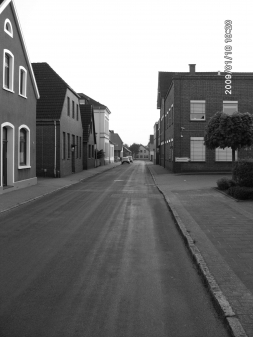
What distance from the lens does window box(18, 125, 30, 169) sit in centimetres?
1952

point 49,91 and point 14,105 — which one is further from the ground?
point 49,91

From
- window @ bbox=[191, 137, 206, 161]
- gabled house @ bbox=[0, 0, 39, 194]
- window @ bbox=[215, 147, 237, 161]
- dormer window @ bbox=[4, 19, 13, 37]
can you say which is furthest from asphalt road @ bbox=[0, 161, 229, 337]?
window @ bbox=[215, 147, 237, 161]

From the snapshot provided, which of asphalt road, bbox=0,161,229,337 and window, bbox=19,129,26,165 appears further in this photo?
window, bbox=19,129,26,165

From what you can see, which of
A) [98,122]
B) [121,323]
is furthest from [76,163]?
[121,323]

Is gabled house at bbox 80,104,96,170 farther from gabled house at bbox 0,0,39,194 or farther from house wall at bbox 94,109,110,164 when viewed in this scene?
gabled house at bbox 0,0,39,194

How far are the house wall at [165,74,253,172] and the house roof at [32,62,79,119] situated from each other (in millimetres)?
9364

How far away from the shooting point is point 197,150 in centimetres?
3170

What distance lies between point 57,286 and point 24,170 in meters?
15.3

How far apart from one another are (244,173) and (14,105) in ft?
35.6

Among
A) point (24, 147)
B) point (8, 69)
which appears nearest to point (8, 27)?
point (8, 69)

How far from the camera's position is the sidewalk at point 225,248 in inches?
170

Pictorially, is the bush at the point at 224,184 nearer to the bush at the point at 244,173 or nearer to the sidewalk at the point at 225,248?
the bush at the point at 244,173

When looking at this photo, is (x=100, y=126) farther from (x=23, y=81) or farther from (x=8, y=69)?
(x=8, y=69)

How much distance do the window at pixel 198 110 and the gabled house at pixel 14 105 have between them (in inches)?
593
